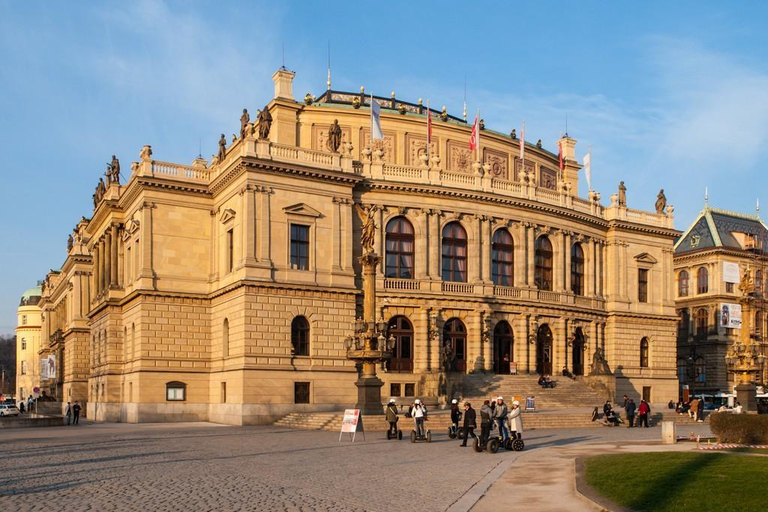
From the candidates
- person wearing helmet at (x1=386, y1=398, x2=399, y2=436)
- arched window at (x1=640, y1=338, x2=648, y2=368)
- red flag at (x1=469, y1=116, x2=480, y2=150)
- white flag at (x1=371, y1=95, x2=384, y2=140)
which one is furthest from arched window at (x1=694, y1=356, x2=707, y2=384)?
person wearing helmet at (x1=386, y1=398, x2=399, y2=436)

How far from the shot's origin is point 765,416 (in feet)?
113

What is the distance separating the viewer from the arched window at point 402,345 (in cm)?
6034

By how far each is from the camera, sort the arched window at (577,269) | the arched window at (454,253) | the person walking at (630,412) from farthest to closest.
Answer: the arched window at (577,269) → the arched window at (454,253) → the person walking at (630,412)

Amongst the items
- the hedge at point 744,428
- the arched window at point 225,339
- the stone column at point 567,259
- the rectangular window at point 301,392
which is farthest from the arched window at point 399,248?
the hedge at point 744,428

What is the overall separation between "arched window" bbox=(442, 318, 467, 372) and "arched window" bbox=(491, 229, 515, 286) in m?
4.80

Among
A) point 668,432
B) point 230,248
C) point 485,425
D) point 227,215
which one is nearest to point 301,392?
point 230,248

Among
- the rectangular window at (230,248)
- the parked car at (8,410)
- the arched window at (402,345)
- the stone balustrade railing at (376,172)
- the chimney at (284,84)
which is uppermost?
the chimney at (284,84)

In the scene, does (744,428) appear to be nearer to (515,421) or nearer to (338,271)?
(515,421)

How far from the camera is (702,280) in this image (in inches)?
4013

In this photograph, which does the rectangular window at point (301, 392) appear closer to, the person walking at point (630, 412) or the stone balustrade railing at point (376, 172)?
the stone balustrade railing at point (376, 172)

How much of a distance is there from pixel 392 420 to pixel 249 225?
68.0 feet

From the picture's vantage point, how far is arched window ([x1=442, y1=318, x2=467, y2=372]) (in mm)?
61969

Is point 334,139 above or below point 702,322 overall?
above

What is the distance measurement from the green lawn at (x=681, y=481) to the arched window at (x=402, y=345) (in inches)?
1293
